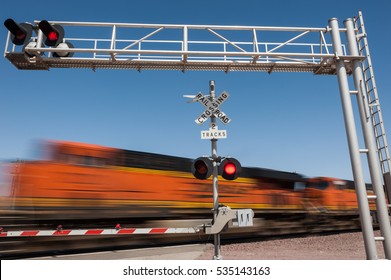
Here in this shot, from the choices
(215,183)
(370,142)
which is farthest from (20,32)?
(370,142)

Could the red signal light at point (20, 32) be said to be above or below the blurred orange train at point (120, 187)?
above

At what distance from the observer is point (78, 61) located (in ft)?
22.0

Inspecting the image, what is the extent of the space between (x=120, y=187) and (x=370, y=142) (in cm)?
885

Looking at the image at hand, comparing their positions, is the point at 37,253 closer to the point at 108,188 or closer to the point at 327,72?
the point at 108,188

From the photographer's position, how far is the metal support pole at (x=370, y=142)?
595 cm

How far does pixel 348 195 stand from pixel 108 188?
16.9 metres

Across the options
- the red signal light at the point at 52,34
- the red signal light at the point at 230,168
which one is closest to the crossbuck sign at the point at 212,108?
the red signal light at the point at 230,168

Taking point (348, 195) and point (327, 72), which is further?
point (348, 195)

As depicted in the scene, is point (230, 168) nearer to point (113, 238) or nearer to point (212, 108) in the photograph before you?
point (212, 108)

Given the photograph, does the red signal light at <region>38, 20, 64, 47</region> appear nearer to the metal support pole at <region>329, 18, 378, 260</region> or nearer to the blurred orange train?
the blurred orange train

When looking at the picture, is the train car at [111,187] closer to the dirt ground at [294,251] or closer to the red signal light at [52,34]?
the dirt ground at [294,251]
